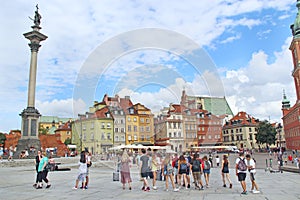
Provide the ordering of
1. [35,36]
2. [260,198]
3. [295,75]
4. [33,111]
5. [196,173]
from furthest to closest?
[295,75]
[35,36]
[33,111]
[196,173]
[260,198]

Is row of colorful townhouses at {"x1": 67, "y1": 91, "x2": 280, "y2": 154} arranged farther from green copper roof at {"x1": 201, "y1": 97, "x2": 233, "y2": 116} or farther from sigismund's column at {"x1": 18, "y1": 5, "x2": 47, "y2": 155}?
sigismund's column at {"x1": 18, "y1": 5, "x2": 47, "y2": 155}

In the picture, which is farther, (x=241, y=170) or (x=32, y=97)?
(x=32, y=97)

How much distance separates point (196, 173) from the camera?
12.3m

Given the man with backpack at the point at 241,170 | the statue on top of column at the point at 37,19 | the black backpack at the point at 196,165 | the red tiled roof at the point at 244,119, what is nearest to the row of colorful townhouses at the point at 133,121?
the black backpack at the point at 196,165

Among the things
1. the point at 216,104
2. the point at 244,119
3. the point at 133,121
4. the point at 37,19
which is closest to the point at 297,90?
the point at 244,119

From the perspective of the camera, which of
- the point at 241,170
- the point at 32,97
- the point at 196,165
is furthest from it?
the point at 32,97

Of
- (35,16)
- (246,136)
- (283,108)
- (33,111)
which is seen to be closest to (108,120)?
(33,111)

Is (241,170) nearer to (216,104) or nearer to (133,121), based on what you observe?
(133,121)

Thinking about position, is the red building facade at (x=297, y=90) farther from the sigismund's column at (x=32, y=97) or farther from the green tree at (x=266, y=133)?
the sigismund's column at (x=32, y=97)

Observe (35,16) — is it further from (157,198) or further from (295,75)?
(295,75)

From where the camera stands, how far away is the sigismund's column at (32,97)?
37.5 metres

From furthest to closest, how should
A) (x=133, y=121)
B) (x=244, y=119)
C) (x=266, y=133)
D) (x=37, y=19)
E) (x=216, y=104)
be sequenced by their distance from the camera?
(x=244, y=119) < (x=266, y=133) < (x=37, y=19) < (x=216, y=104) < (x=133, y=121)

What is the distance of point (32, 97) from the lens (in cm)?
3975

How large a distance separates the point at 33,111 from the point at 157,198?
3352 cm
